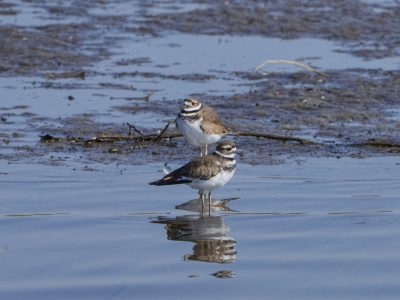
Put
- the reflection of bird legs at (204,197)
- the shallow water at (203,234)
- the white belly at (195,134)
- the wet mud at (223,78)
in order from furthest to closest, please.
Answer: the wet mud at (223,78)
the white belly at (195,134)
the reflection of bird legs at (204,197)
the shallow water at (203,234)

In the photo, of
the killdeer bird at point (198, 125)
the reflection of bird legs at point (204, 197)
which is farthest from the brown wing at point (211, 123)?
the reflection of bird legs at point (204, 197)

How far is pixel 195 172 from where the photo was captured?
434 inches

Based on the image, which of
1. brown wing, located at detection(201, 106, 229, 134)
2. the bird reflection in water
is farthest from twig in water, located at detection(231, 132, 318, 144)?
the bird reflection in water

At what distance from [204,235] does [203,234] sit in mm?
33

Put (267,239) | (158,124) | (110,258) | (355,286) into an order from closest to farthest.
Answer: (355,286), (110,258), (267,239), (158,124)

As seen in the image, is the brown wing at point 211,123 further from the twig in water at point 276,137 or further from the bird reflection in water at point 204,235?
the bird reflection in water at point 204,235

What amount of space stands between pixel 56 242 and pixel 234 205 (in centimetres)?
206

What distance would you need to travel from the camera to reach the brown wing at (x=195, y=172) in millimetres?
10969

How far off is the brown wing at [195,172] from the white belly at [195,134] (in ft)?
5.69

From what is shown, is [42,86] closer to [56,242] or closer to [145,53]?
[145,53]

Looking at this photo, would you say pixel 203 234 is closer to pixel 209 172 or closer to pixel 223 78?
pixel 209 172

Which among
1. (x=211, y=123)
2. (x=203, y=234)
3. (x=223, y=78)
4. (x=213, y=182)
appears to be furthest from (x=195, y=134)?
(x=223, y=78)

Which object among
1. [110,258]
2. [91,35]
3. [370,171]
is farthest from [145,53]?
[110,258]

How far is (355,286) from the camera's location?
343 inches
